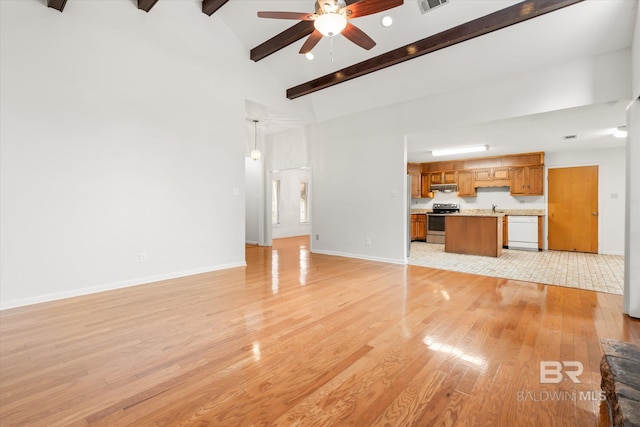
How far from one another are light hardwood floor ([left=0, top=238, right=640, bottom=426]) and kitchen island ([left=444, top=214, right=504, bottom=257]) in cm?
260

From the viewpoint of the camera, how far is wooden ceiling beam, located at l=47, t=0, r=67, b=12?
3.35 meters

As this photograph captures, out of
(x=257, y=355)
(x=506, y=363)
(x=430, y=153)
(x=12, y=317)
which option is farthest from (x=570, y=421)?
(x=430, y=153)

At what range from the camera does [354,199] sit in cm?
621

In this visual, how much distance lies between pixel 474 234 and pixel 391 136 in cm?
303

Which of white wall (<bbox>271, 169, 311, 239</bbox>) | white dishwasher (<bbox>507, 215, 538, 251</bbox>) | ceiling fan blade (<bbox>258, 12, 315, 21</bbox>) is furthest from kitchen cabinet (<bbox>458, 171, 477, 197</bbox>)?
ceiling fan blade (<bbox>258, 12, 315, 21</bbox>)

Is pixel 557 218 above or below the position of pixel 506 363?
above

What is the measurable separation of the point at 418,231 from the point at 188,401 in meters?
8.51

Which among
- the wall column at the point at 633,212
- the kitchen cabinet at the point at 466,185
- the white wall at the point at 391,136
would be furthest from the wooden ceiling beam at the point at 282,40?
the kitchen cabinet at the point at 466,185

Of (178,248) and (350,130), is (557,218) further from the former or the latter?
(178,248)

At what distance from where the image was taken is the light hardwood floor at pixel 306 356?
1.57m

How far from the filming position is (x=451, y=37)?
3.96 meters

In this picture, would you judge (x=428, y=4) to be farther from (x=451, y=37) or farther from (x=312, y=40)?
(x=312, y=40)

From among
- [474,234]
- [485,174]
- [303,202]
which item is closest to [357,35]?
[474,234]

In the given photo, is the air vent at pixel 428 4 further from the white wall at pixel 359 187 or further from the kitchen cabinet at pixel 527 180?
the kitchen cabinet at pixel 527 180
